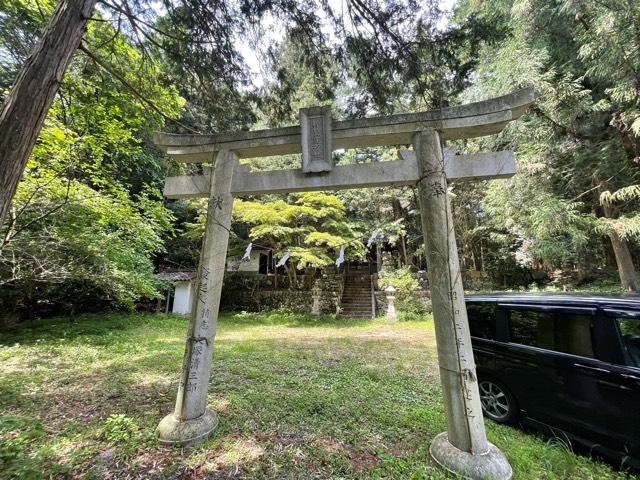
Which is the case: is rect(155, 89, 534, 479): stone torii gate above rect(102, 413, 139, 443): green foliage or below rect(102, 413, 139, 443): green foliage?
above

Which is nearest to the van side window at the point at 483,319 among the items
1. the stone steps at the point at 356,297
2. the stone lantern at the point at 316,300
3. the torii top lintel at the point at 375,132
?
the torii top lintel at the point at 375,132

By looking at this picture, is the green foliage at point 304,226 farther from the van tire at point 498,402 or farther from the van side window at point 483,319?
the van tire at point 498,402

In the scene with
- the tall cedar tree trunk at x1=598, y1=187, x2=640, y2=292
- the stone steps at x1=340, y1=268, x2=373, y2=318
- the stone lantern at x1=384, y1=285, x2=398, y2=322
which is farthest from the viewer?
the stone steps at x1=340, y1=268, x2=373, y2=318

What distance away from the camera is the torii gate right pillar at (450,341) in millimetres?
2391

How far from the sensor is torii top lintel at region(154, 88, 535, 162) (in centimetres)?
287

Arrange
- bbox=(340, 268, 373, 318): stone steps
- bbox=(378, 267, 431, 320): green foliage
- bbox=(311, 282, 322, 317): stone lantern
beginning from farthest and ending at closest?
bbox=(311, 282, 322, 317): stone lantern, bbox=(340, 268, 373, 318): stone steps, bbox=(378, 267, 431, 320): green foliage

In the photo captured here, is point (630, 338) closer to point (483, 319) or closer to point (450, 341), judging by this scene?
point (483, 319)

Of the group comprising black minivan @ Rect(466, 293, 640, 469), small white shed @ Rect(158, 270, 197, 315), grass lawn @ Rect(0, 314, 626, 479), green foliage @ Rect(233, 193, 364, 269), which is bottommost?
grass lawn @ Rect(0, 314, 626, 479)

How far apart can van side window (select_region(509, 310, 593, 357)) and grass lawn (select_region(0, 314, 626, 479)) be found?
916mm

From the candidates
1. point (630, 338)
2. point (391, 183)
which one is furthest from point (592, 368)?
point (391, 183)

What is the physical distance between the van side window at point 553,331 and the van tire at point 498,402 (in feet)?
2.01

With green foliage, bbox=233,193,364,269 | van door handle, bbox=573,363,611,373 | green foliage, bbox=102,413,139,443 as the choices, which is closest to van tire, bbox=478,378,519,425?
van door handle, bbox=573,363,611,373

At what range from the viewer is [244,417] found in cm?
331

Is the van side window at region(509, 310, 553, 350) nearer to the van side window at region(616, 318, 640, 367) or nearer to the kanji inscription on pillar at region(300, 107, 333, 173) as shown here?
the van side window at region(616, 318, 640, 367)
